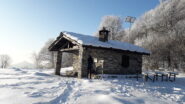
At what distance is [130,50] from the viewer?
639 inches

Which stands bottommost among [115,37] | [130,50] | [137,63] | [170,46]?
[137,63]

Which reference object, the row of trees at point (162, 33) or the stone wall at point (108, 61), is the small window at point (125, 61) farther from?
the row of trees at point (162, 33)

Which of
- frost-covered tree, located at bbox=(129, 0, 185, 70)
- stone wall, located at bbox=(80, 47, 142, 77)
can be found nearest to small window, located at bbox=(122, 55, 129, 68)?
stone wall, located at bbox=(80, 47, 142, 77)

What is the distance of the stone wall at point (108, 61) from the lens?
45.1 feet

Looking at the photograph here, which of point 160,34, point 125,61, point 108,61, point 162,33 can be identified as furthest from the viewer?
point 162,33

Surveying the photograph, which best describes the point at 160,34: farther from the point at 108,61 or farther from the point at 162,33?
the point at 108,61

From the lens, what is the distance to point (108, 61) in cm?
1539

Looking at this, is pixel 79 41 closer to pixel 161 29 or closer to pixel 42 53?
pixel 161 29

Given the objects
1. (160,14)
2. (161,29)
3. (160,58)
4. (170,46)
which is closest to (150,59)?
(160,58)

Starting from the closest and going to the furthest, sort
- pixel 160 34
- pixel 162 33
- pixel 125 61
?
1. pixel 125 61
2. pixel 160 34
3. pixel 162 33

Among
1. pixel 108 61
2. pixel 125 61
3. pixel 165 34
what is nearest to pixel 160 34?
pixel 165 34

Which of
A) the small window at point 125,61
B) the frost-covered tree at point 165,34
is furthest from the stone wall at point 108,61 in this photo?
the frost-covered tree at point 165,34

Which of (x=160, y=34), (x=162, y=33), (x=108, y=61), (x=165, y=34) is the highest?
(x=162, y=33)

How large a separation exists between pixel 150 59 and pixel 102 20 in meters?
19.7
